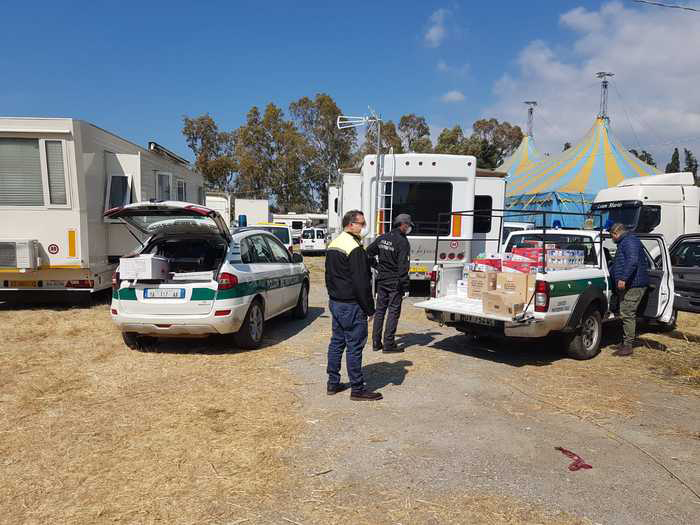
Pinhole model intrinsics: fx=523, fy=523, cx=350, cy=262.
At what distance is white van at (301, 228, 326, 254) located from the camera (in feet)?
94.2

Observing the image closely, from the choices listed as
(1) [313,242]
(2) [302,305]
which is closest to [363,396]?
(2) [302,305]

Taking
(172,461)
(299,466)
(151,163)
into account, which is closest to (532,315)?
(299,466)

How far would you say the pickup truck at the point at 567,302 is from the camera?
6.07 metres

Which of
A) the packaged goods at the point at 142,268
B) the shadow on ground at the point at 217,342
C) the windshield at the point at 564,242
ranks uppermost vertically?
the windshield at the point at 564,242

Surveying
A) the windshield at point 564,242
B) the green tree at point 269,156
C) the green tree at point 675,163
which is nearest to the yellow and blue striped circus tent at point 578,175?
the windshield at point 564,242

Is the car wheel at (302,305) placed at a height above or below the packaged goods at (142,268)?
below

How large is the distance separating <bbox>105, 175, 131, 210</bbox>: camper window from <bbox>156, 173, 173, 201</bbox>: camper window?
1.21 m

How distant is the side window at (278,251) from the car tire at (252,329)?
1.29 m

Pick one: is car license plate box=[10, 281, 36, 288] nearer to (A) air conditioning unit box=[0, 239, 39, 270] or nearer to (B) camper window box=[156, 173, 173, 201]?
(A) air conditioning unit box=[0, 239, 39, 270]

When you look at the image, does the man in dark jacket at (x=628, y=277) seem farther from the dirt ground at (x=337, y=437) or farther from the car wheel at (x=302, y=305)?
the car wheel at (x=302, y=305)

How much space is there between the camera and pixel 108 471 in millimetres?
3611

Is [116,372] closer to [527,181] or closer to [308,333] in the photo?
[308,333]

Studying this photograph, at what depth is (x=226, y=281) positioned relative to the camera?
637cm

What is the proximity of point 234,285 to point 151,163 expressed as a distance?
229 inches
